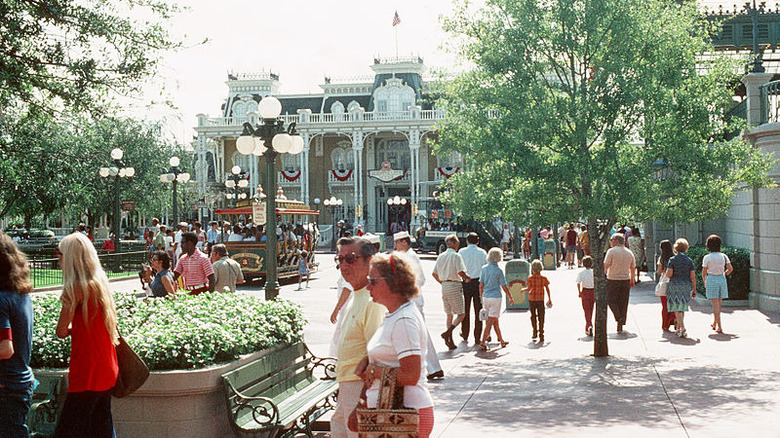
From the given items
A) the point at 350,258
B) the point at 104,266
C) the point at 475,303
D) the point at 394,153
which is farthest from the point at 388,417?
the point at 394,153

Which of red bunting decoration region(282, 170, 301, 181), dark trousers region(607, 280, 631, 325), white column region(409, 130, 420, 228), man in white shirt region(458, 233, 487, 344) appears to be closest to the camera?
man in white shirt region(458, 233, 487, 344)

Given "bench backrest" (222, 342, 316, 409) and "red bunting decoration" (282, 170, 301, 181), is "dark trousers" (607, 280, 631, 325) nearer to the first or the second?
"bench backrest" (222, 342, 316, 409)

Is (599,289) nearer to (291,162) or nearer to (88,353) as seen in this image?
(88,353)

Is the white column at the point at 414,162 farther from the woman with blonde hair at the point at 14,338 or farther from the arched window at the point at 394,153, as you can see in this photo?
the woman with blonde hair at the point at 14,338

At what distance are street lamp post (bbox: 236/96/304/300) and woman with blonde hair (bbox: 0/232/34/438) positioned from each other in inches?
261

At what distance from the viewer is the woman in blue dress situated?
12.8 m

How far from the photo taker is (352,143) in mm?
57000

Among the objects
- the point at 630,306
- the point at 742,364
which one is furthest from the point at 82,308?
the point at 630,306

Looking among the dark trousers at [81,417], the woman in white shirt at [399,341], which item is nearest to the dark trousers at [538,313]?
the woman in white shirt at [399,341]

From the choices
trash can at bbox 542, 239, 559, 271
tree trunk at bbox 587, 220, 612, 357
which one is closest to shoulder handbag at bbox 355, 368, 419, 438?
tree trunk at bbox 587, 220, 612, 357

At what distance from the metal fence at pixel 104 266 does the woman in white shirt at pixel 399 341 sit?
67.9 feet

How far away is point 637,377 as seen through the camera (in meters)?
9.69

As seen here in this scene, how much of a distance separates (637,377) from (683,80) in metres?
3.98

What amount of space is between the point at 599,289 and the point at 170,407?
265 inches
